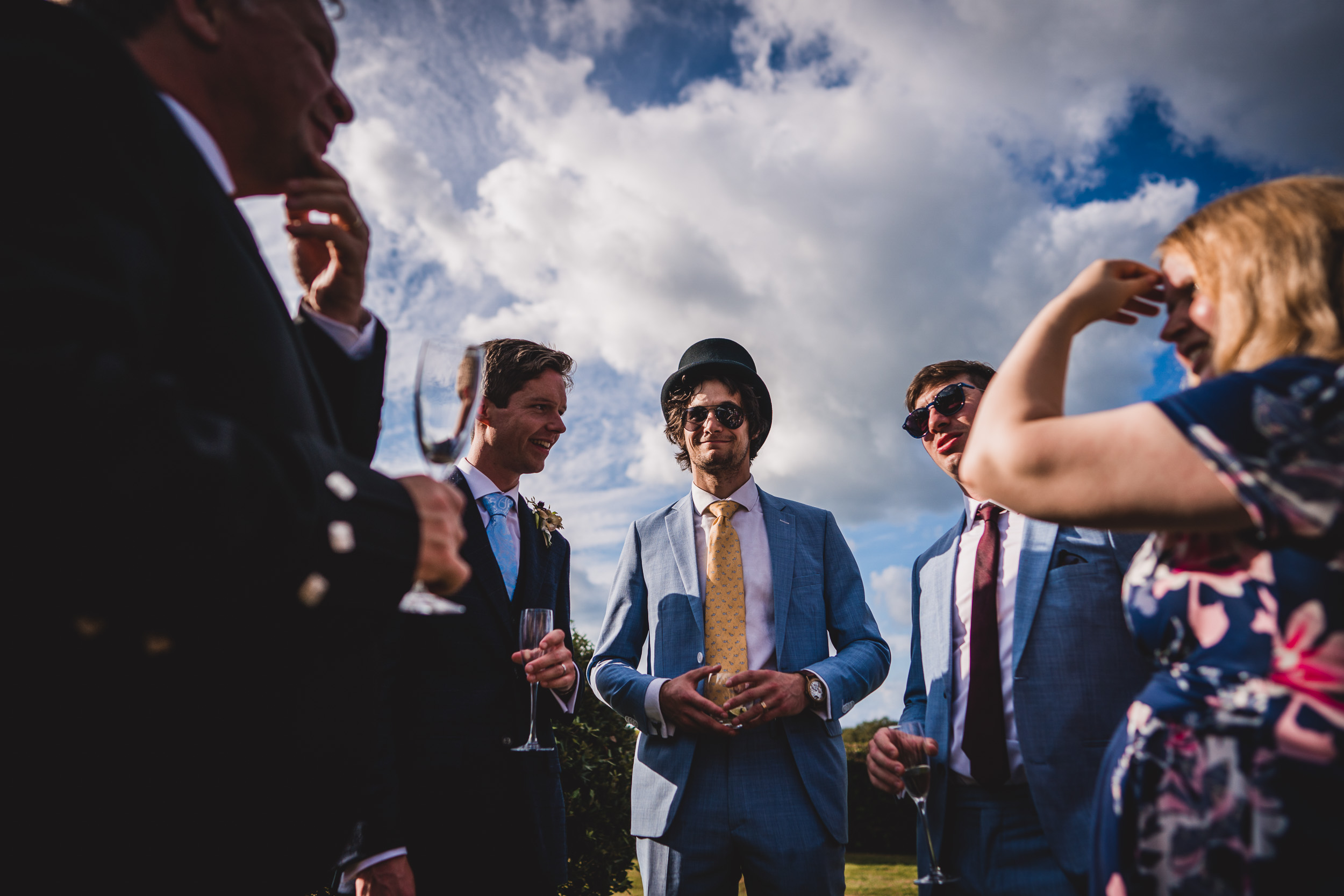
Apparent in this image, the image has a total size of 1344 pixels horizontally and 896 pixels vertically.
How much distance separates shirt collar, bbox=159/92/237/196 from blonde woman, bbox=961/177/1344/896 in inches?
73.0

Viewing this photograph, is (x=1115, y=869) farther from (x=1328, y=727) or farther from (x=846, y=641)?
(x=846, y=641)

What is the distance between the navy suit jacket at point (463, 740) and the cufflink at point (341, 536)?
2042mm

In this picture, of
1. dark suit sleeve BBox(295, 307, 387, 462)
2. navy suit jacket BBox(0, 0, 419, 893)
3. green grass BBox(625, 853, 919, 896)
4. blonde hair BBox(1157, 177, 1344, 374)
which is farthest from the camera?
green grass BBox(625, 853, 919, 896)

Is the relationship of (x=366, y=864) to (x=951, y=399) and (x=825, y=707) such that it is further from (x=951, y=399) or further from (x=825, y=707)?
(x=951, y=399)

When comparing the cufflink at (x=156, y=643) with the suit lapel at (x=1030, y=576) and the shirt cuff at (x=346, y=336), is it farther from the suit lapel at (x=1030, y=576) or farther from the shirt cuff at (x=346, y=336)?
the suit lapel at (x=1030, y=576)

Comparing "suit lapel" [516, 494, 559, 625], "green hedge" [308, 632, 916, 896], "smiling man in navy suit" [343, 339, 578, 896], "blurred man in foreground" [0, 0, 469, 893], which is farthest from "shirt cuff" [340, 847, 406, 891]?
"green hedge" [308, 632, 916, 896]

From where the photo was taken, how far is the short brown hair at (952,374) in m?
4.42

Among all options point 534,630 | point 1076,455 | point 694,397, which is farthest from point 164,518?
point 694,397

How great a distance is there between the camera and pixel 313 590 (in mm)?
1197

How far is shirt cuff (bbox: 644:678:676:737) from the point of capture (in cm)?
379

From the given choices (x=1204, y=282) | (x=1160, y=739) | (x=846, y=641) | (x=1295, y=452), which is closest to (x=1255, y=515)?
(x=1295, y=452)

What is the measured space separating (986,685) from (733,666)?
1.29m

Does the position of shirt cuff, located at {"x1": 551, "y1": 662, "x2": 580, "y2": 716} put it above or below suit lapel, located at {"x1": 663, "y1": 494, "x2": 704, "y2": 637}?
below

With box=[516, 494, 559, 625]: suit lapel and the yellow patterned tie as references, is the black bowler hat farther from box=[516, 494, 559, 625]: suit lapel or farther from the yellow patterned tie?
box=[516, 494, 559, 625]: suit lapel
